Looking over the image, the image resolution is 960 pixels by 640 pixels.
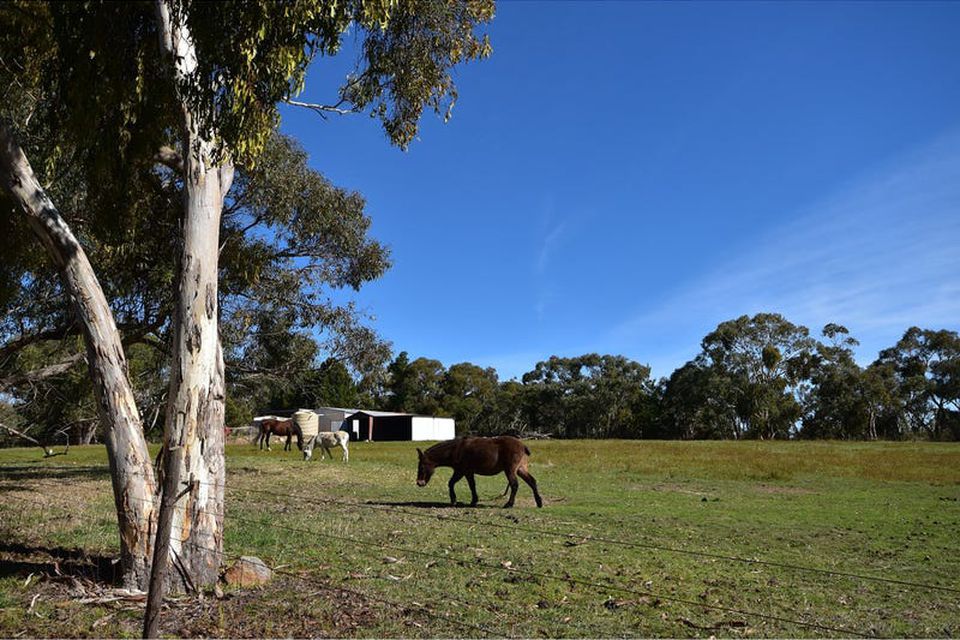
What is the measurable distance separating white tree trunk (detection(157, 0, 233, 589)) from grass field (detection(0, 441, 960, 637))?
2.63 feet

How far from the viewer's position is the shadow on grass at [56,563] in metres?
7.40

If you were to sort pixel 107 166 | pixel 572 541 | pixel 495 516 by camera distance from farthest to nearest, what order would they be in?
pixel 495 516 → pixel 572 541 → pixel 107 166

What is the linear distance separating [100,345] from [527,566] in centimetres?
554

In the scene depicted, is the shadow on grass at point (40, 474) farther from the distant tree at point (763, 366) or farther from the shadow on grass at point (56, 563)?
the distant tree at point (763, 366)

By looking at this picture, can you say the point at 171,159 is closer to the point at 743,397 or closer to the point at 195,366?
the point at 195,366

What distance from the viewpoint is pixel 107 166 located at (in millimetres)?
9562

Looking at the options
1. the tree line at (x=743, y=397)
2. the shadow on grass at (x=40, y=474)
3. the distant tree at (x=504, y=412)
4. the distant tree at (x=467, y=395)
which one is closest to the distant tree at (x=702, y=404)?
the tree line at (x=743, y=397)

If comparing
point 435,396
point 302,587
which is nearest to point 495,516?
point 302,587

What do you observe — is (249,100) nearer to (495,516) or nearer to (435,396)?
(495,516)

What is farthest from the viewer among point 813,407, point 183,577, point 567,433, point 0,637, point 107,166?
point 567,433

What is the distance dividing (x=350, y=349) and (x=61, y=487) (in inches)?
313

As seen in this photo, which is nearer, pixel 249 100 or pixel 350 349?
pixel 249 100

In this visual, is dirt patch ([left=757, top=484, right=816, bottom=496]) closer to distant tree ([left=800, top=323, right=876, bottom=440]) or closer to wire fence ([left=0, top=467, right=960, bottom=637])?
wire fence ([left=0, top=467, right=960, bottom=637])

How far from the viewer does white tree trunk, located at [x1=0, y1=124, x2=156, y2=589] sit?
7.41 m
